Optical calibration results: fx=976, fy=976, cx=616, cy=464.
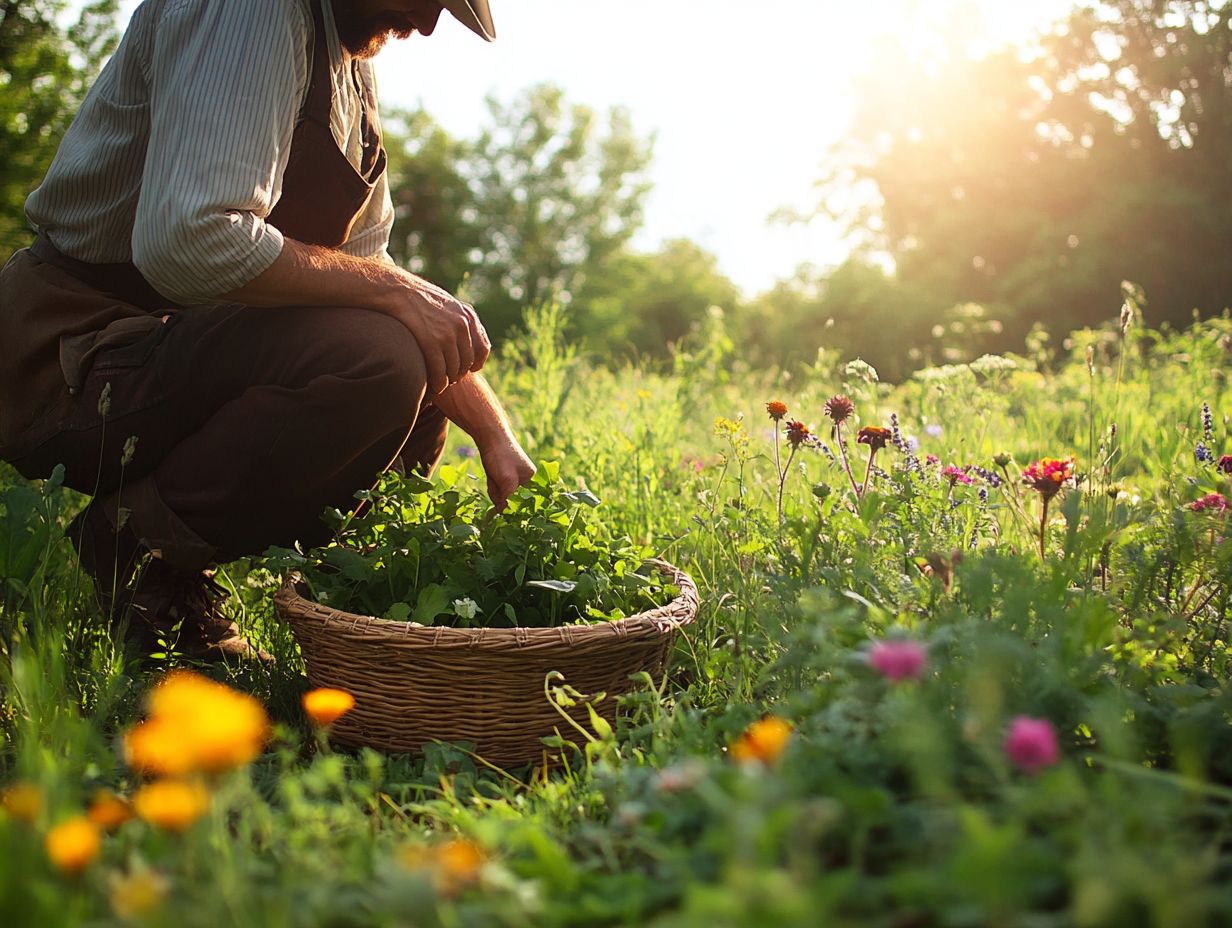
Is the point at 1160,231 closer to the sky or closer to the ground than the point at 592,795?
closer to the sky

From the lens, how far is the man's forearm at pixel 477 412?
2.30 meters

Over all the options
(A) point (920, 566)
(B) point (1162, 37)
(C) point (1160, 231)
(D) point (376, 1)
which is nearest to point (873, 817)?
(A) point (920, 566)

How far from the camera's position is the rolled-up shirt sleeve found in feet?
5.96

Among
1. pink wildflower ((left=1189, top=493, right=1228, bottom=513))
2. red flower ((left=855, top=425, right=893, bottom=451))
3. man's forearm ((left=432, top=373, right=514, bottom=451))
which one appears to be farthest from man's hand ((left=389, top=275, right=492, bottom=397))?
pink wildflower ((left=1189, top=493, right=1228, bottom=513))

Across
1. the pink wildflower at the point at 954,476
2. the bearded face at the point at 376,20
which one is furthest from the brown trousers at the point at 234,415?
the pink wildflower at the point at 954,476

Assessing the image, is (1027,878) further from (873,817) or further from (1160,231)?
(1160,231)

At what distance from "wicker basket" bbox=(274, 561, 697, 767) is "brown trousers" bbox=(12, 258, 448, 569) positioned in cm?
33

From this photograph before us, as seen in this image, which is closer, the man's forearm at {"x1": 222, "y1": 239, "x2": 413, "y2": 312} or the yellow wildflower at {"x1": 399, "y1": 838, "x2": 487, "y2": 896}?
the yellow wildflower at {"x1": 399, "y1": 838, "x2": 487, "y2": 896}

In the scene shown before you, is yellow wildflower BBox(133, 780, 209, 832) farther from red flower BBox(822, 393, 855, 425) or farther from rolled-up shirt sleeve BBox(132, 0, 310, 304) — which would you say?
red flower BBox(822, 393, 855, 425)

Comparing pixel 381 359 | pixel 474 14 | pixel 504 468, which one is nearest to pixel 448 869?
pixel 381 359

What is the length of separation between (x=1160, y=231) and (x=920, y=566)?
20582mm

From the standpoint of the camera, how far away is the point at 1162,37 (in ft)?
64.1

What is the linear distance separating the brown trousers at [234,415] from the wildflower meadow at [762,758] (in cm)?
20

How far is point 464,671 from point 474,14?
1.40m
